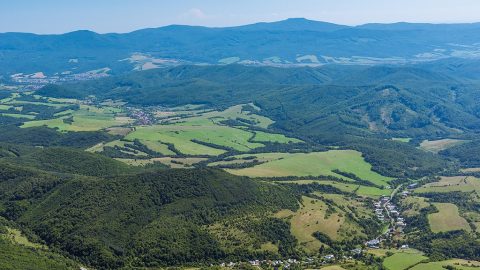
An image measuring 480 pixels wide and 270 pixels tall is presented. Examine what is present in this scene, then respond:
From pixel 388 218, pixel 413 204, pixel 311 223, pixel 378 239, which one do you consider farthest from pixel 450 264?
pixel 413 204

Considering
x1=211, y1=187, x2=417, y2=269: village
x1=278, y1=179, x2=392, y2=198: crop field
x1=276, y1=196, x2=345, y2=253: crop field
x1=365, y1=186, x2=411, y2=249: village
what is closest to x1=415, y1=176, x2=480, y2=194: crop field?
x1=211, y1=187, x2=417, y2=269: village

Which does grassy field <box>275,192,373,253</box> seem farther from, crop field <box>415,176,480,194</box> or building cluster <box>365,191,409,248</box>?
crop field <box>415,176,480,194</box>

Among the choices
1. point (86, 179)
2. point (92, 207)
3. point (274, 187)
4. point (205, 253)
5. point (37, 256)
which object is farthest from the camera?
point (274, 187)

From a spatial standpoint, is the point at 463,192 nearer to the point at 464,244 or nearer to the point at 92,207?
the point at 464,244

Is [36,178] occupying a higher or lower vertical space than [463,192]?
higher

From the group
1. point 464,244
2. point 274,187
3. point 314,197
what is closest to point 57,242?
point 274,187

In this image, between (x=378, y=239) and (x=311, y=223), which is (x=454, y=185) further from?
(x=311, y=223)

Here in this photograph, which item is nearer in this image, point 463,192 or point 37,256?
point 37,256
